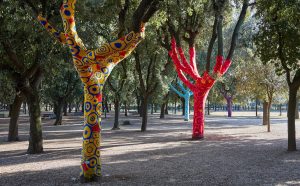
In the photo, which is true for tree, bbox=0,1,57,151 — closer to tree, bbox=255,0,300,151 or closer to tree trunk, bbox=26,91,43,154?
tree trunk, bbox=26,91,43,154

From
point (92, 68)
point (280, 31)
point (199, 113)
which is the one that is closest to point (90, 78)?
point (92, 68)

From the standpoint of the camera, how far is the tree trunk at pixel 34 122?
1168 cm

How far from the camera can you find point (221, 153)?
11844 mm

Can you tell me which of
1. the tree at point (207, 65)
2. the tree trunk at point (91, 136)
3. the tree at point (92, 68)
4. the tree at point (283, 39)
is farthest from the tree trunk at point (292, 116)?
the tree trunk at point (91, 136)

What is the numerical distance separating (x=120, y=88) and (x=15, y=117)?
9.09 m

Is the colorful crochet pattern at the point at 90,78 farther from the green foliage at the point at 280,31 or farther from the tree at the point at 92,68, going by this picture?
the green foliage at the point at 280,31

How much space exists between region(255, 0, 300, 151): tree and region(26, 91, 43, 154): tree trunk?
30.5 feet

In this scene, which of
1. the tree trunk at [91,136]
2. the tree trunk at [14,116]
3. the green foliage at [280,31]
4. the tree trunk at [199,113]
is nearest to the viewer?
the tree trunk at [91,136]

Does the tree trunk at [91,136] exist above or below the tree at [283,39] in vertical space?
below

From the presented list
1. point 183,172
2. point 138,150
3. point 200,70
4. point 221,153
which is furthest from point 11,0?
point 200,70

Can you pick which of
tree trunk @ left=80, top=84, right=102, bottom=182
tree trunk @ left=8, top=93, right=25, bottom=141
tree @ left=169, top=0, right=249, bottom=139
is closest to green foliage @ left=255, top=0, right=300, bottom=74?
tree @ left=169, top=0, right=249, bottom=139

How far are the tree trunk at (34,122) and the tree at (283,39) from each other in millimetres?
9291

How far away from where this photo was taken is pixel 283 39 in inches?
454

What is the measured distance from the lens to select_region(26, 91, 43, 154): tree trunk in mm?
11678
